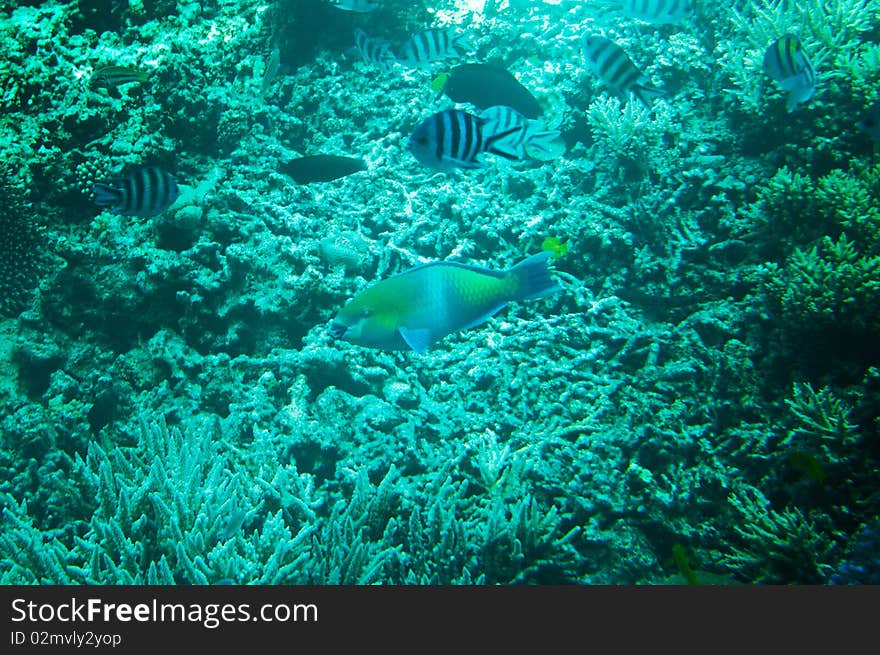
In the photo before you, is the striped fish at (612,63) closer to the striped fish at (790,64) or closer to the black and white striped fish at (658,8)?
the black and white striped fish at (658,8)

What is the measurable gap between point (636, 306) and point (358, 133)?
10.7 feet

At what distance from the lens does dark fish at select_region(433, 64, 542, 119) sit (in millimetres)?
3289

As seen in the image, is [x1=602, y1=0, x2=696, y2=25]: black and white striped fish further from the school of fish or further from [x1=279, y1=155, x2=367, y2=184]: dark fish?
[x1=279, y1=155, x2=367, y2=184]: dark fish

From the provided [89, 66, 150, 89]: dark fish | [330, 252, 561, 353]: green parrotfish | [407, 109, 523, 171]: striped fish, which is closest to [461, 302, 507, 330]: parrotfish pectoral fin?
[330, 252, 561, 353]: green parrotfish

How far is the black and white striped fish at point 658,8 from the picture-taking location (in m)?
3.54

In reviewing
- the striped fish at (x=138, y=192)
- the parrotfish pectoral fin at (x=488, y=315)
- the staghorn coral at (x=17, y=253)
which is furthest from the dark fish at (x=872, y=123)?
the staghorn coral at (x=17, y=253)

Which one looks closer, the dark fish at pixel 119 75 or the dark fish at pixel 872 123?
the dark fish at pixel 872 123

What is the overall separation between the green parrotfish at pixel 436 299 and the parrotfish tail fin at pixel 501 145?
31.0 inches

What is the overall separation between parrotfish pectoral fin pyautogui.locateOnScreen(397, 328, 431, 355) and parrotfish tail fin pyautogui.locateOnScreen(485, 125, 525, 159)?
106cm

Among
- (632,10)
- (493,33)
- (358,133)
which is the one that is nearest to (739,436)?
(632,10)

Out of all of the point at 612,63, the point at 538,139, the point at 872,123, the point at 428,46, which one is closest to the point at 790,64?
the point at 872,123

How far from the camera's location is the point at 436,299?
6.26 ft

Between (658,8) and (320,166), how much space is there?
113 inches

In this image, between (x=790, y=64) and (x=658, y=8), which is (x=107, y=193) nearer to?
(x=658, y=8)
